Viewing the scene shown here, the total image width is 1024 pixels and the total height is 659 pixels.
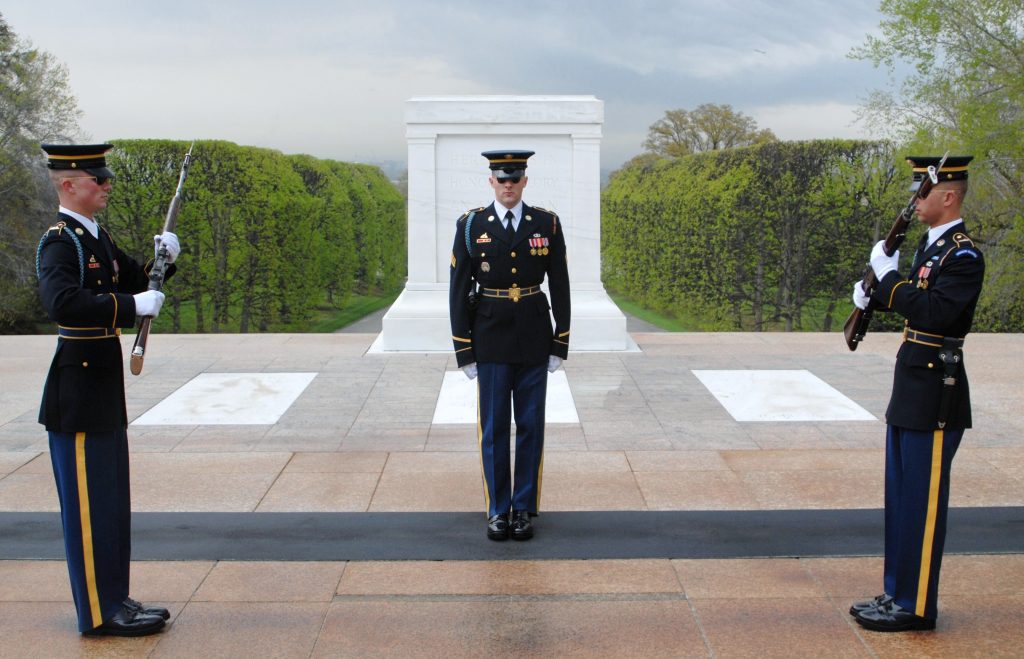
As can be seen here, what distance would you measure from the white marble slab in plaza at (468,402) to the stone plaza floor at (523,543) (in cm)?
9

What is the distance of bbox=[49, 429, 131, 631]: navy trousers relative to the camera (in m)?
3.21

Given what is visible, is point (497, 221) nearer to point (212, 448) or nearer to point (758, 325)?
point (212, 448)

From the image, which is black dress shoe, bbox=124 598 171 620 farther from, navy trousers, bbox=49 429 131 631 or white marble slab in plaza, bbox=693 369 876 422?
white marble slab in plaza, bbox=693 369 876 422

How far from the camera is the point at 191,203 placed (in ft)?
59.5

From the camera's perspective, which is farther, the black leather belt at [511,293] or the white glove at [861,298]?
the black leather belt at [511,293]

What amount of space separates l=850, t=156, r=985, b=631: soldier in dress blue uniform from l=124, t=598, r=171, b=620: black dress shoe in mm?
2178

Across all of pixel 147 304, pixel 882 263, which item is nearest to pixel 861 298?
pixel 882 263

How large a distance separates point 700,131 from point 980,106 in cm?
1780

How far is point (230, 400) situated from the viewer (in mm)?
6547

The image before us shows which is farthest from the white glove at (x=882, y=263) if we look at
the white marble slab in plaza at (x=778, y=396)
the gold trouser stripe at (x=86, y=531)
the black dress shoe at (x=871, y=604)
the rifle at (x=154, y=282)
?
the white marble slab in plaza at (x=778, y=396)

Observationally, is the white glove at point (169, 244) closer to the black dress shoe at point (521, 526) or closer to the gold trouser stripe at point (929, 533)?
the black dress shoe at point (521, 526)

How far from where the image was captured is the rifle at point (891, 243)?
3.19 metres

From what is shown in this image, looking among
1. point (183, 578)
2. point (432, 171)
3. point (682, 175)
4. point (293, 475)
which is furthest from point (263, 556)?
point (682, 175)

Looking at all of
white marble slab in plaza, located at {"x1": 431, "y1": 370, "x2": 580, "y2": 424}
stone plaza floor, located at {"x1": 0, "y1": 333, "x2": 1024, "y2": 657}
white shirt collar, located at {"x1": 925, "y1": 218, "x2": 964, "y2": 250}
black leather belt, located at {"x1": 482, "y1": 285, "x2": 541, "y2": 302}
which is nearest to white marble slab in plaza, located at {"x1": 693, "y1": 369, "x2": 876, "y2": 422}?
stone plaza floor, located at {"x1": 0, "y1": 333, "x2": 1024, "y2": 657}
